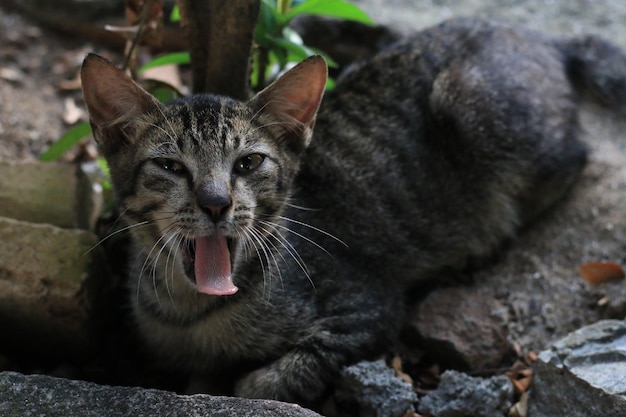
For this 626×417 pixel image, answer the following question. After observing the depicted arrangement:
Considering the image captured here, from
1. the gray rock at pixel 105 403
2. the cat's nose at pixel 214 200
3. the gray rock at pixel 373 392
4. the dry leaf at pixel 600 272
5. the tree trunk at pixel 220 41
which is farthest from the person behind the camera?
Result: the dry leaf at pixel 600 272

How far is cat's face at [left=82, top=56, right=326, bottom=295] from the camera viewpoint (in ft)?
9.06

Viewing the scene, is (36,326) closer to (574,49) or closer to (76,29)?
(76,29)

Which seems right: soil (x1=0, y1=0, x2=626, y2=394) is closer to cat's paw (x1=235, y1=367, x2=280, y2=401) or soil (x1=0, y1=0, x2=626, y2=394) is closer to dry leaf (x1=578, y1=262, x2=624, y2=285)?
dry leaf (x1=578, y1=262, x2=624, y2=285)

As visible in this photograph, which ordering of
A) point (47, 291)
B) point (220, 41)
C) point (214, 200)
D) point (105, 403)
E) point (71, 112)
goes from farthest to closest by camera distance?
point (71, 112)
point (220, 41)
point (47, 291)
point (214, 200)
point (105, 403)

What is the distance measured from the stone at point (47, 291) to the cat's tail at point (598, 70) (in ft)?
10.8

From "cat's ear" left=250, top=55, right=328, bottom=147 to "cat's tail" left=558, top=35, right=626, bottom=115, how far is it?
2.35m

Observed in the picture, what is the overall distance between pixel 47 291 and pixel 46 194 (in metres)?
0.70

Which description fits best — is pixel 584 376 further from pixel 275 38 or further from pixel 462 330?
pixel 275 38

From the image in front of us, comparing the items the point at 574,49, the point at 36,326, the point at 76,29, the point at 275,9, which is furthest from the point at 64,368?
the point at 574,49

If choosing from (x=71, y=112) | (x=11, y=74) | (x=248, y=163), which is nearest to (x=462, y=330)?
(x=248, y=163)

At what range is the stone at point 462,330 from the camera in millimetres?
3473

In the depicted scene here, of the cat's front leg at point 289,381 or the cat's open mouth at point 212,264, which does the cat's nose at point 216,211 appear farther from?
the cat's front leg at point 289,381

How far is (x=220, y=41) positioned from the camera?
11.6 feet

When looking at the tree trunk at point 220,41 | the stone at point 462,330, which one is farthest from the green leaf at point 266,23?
the stone at point 462,330
